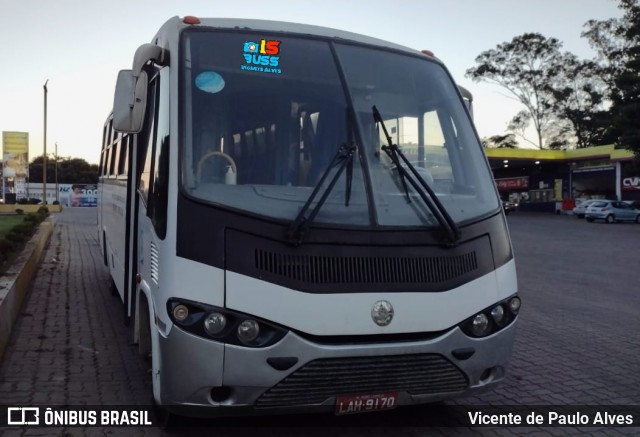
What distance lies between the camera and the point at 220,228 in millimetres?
3756

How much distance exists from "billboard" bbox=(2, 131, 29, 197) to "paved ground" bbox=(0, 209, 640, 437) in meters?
36.2

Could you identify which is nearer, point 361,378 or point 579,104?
point 361,378

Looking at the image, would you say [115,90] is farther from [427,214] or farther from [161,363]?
[427,214]

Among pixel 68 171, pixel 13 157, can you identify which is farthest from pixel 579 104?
pixel 68 171

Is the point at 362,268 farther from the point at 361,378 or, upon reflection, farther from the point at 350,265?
the point at 361,378

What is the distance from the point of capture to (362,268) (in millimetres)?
3877

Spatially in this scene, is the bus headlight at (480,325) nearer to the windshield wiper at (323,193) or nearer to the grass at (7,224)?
the windshield wiper at (323,193)

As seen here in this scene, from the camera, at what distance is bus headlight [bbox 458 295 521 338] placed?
13.5 ft

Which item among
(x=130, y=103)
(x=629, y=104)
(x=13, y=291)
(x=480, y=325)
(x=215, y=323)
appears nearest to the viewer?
(x=215, y=323)

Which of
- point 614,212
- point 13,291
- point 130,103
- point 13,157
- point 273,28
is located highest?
point 13,157

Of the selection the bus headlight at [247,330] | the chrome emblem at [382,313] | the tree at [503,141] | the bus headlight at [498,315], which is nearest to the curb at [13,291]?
the bus headlight at [247,330]

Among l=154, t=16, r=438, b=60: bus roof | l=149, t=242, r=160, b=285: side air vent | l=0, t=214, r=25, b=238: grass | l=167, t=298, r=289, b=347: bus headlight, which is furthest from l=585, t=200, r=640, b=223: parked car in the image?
l=167, t=298, r=289, b=347: bus headlight

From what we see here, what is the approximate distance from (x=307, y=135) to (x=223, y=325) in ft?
4.54

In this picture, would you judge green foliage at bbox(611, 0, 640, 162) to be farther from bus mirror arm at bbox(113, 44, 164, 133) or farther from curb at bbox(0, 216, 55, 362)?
bus mirror arm at bbox(113, 44, 164, 133)
